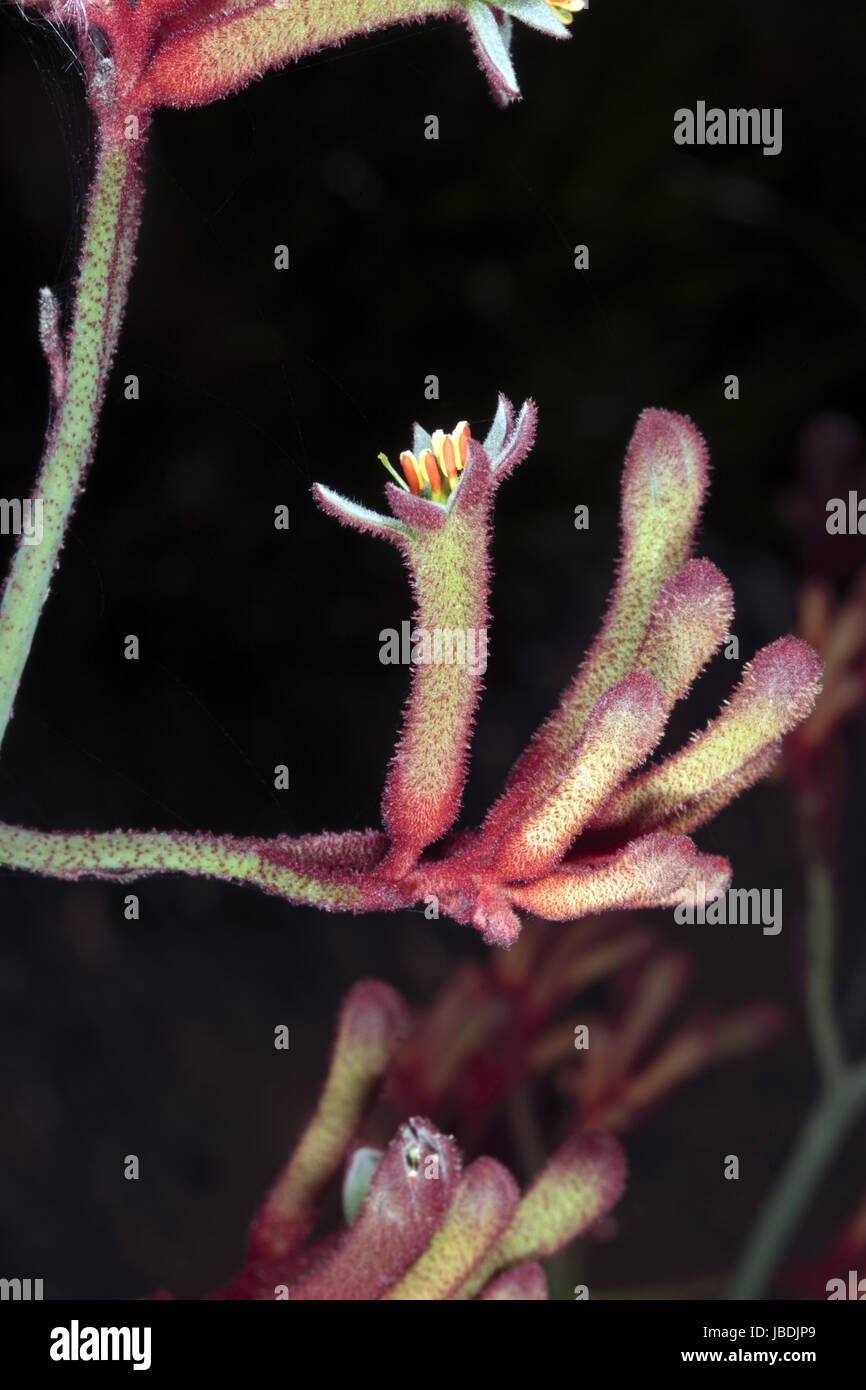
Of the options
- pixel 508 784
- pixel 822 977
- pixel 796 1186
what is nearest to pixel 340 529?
pixel 822 977

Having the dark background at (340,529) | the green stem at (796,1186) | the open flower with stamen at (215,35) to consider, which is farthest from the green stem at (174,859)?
the green stem at (796,1186)

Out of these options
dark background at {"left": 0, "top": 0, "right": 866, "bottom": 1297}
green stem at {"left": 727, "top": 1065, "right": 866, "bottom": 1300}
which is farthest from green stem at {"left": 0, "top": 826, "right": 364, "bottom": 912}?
green stem at {"left": 727, "top": 1065, "right": 866, "bottom": 1300}

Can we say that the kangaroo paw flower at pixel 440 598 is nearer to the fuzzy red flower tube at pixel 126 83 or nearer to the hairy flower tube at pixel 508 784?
the hairy flower tube at pixel 508 784

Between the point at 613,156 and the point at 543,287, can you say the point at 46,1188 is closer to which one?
the point at 543,287

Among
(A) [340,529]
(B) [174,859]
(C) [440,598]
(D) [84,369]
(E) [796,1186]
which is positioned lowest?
(E) [796,1186]

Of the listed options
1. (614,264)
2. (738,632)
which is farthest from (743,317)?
(738,632)

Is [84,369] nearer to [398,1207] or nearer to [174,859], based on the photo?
[174,859]
